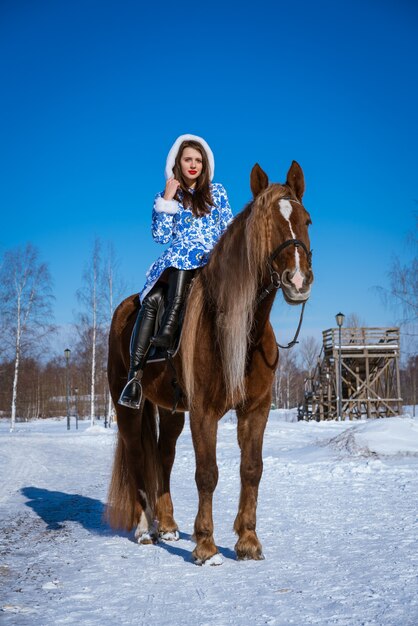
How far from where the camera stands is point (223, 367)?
3.59 metres

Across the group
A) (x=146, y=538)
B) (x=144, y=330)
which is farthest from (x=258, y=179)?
(x=146, y=538)

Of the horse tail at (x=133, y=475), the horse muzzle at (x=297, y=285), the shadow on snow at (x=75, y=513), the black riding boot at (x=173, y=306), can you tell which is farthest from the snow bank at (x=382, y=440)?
the horse muzzle at (x=297, y=285)

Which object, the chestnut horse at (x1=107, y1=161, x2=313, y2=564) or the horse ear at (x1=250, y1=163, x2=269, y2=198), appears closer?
the chestnut horse at (x1=107, y1=161, x2=313, y2=564)

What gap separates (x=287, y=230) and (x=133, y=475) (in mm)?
2643

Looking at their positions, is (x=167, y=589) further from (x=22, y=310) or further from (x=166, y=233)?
(x=22, y=310)

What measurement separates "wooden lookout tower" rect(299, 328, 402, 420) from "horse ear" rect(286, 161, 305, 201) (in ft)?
79.9

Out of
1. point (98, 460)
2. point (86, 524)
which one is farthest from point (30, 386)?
point (86, 524)

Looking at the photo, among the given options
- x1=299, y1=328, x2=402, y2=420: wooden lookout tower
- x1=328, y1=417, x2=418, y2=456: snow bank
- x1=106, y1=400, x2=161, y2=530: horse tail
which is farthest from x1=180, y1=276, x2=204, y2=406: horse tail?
x1=299, y1=328, x2=402, y2=420: wooden lookout tower

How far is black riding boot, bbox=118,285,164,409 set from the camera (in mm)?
4344

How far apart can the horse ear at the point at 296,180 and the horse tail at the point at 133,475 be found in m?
2.35

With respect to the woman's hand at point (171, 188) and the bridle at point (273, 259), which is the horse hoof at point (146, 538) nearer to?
the bridle at point (273, 259)

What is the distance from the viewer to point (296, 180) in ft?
11.9

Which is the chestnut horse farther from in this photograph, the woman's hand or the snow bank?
the snow bank

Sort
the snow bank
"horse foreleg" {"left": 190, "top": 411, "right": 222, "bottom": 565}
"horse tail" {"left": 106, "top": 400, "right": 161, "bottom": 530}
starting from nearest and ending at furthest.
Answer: "horse foreleg" {"left": 190, "top": 411, "right": 222, "bottom": 565}
"horse tail" {"left": 106, "top": 400, "right": 161, "bottom": 530}
the snow bank
